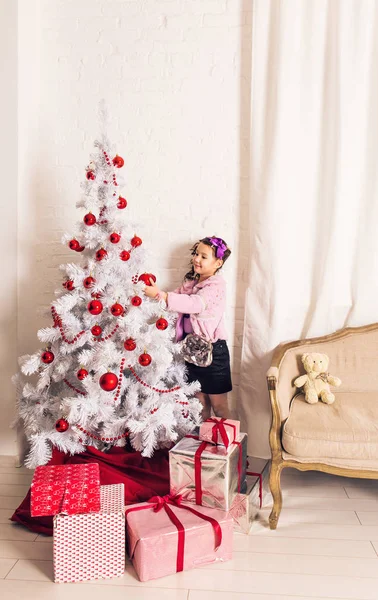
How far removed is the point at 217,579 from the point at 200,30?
2.62 meters

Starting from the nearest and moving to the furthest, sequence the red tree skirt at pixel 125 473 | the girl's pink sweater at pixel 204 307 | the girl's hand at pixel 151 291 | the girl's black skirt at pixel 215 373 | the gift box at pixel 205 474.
→ the gift box at pixel 205 474 < the red tree skirt at pixel 125 473 < the girl's hand at pixel 151 291 < the girl's pink sweater at pixel 204 307 < the girl's black skirt at pixel 215 373

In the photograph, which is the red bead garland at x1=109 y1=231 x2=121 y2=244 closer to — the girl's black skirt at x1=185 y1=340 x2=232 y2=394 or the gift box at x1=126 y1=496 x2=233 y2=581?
the girl's black skirt at x1=185 y1=340 x2=232 y2=394

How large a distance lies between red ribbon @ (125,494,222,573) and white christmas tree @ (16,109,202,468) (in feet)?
0.97

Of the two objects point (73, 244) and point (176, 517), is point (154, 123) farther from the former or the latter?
point (176, 517)

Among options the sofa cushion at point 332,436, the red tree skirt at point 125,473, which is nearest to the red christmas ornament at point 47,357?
the red tree skirt at point 125,473

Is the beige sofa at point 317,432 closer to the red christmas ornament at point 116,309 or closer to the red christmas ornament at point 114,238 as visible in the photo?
the red christmas ornament at point 116,309

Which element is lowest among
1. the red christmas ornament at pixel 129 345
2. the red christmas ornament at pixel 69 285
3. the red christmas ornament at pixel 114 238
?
the red christmas ornament at pixel 129 345

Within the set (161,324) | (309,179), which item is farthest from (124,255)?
(309,179)

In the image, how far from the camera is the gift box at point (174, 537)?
7.01ft

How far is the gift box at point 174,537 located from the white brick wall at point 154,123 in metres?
1.15

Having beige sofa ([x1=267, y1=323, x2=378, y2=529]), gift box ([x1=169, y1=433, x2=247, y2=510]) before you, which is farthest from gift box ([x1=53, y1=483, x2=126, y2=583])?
beige sofa ([x1=267, y1=323, x2=378, y2=529])

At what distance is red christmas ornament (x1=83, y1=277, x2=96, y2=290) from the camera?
2.61 meters

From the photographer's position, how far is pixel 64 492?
2178mm

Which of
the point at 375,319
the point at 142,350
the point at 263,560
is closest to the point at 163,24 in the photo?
the point at 142,350
